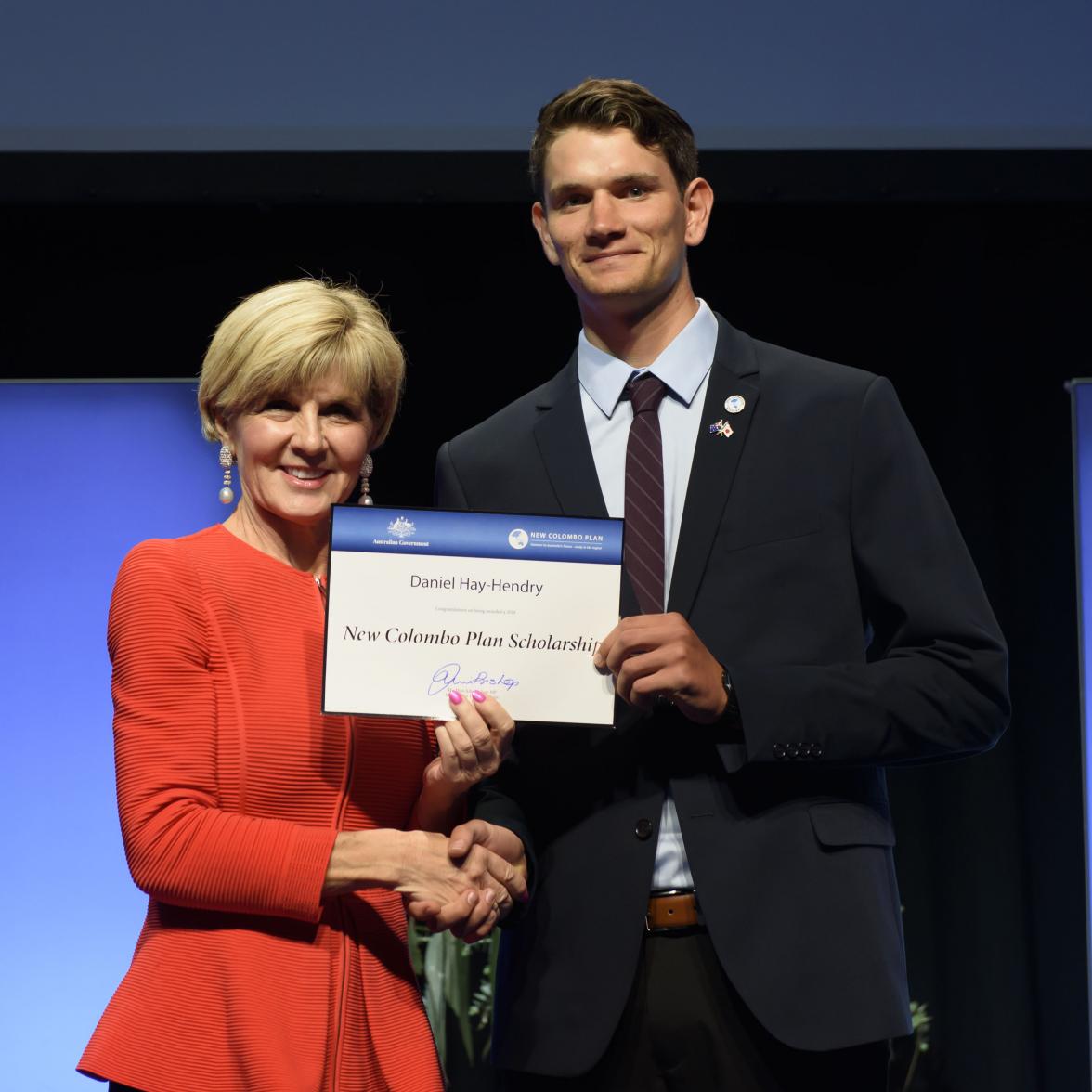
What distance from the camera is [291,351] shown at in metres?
1.87

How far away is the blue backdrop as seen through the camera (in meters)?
3.57

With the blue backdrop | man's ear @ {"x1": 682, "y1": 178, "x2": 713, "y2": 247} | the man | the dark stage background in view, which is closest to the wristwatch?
the man

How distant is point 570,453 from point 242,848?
708 mm

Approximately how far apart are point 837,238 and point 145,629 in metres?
3.32

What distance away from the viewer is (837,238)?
4527mm

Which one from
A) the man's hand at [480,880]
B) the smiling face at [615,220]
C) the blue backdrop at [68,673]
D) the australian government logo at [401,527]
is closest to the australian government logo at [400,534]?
the australian government logo at [401,527]

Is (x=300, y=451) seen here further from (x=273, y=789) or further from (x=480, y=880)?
(x=480, y=880)

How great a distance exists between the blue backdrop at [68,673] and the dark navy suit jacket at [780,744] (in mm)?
2009

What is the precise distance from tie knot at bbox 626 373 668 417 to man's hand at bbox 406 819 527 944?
0.61m

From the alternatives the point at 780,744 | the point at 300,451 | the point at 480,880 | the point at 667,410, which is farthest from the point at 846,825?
the point at 300,451

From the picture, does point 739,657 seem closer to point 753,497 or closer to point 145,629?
point 753,497

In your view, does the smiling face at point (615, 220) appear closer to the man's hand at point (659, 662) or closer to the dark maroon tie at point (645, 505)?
the dark maroon tie at point (645, 505)

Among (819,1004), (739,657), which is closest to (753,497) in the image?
(739,657)

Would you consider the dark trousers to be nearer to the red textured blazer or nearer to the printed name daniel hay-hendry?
the red textured blazer
